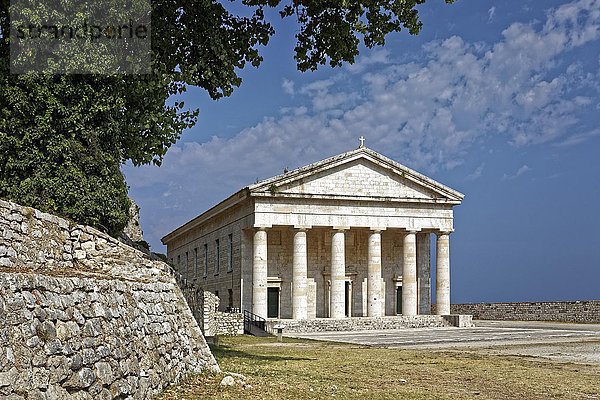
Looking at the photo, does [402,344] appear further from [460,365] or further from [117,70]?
[117,70]

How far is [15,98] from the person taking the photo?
1831 centimetres

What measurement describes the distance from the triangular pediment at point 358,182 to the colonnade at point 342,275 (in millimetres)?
2564

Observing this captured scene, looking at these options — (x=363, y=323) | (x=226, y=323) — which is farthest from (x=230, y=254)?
(x=226, y=323)

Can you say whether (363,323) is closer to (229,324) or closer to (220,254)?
(229,324)

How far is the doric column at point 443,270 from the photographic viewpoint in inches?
2007

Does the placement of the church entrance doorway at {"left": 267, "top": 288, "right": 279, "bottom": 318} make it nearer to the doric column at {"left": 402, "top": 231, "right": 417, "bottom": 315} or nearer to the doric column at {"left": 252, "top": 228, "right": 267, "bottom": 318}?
the doric column at {"left": 252, "top": 228, "right": 267, "bottom": 318}

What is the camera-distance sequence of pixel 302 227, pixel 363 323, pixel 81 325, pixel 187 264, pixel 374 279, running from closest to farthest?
pixel 81 325 → pixel 363 323 → pixel 302 227 → pixel 374 279 → pixel 187 264

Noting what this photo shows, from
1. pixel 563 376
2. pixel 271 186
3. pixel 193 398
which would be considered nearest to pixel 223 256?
pixel 271 186

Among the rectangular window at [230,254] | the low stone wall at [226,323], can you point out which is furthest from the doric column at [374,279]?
the low stone wall at [226,323]

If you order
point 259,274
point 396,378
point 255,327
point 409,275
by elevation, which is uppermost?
point 259,274

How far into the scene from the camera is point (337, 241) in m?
48.2

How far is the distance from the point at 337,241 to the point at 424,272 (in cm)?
955

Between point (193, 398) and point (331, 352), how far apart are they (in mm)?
13622

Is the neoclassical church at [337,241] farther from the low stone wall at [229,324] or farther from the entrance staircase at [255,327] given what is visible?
the low stone wall at [229,324]
